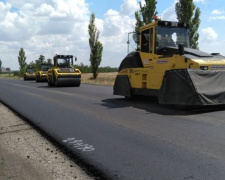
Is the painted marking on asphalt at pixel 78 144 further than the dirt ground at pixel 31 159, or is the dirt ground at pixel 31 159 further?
the painted marking on asphalt at pixel 78 144

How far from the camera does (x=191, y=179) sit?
3887 millimetres

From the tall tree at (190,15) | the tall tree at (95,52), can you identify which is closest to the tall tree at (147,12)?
the tall tree at (190,15)

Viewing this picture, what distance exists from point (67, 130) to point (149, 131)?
6.18 feet

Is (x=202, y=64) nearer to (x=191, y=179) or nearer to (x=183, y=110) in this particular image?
(x=183, y=110)

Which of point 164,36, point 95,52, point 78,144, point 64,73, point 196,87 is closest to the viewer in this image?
point 78,144

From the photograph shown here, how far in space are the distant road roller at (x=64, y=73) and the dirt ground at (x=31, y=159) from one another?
16.5 metres

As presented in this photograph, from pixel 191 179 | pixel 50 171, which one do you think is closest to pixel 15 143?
pixel 50 171

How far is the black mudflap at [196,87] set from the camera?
8578 mm

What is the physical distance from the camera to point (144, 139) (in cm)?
602

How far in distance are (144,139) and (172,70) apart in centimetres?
379

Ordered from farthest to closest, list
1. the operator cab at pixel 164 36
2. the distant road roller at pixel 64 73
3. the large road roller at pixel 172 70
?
the distant road roller at pixel 64 73, the operator cab at pixel 164 36, the large road roller at pixel 172 70

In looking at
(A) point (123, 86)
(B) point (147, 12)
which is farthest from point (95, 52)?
(A) point (123, 86)

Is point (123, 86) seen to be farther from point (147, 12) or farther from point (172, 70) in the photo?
point (147, 12)

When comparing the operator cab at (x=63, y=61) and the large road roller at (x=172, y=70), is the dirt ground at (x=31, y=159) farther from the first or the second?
the operator cab at (x=63, y=61)
